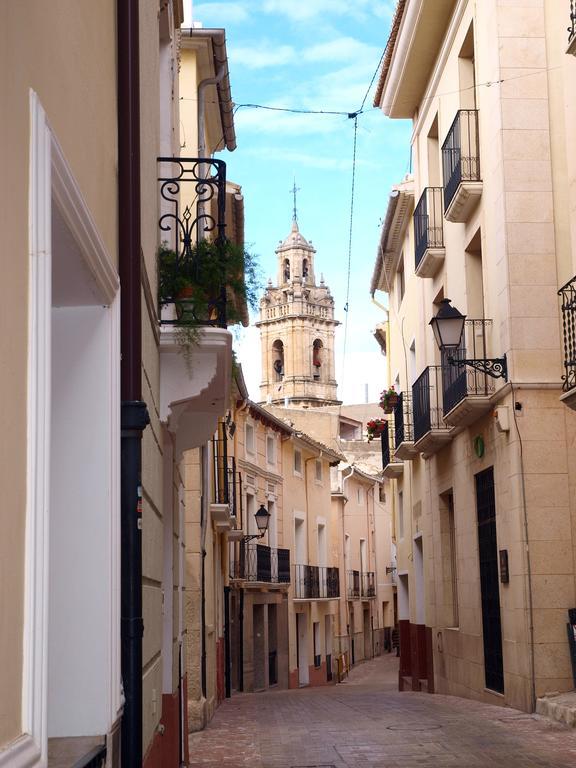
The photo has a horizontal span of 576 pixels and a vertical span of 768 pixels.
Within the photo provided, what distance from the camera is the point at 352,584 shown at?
45594mm

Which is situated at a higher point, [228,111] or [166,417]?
[228,111]

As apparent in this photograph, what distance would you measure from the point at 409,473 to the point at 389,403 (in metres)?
2.47

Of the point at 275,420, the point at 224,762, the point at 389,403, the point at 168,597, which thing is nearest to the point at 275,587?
the point at 275,420

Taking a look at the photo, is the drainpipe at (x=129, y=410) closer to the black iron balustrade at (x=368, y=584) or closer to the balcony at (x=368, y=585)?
the balcony at (x=368, y=585)

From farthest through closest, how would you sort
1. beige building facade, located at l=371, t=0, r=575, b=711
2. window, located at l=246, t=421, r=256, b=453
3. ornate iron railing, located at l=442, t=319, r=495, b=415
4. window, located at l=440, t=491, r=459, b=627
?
window, located at l=246, t=421, r=256, b=453, window, located at l=440, t=491, r=459, b=627, ornate iron railing, located at l=442, t=319, r=495, b=415, beige building facade, located at l=371, t=0, r=575, b=711

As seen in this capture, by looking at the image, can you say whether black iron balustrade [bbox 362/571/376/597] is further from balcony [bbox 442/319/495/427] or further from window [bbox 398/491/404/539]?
balcony [bbox 442/319/495/427]

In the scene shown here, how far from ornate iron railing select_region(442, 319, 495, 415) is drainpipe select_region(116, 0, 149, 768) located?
363 inches

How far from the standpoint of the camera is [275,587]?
105ft

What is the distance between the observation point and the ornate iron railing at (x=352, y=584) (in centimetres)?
4478

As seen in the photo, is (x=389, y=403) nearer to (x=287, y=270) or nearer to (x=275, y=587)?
(x=275, y=587)

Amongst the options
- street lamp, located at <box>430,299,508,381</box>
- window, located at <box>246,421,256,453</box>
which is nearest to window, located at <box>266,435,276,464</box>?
window, located at <box>246,421,256,453</box>

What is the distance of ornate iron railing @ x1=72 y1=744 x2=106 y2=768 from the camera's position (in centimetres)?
367

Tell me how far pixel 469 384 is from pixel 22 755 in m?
12.3

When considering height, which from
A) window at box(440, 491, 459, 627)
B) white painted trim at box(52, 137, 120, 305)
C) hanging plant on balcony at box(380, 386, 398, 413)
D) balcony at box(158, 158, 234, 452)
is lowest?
window at box(440, 491, 459, 627)
